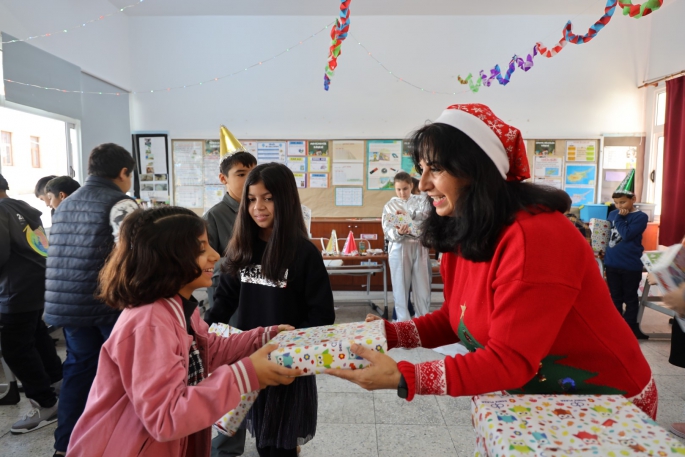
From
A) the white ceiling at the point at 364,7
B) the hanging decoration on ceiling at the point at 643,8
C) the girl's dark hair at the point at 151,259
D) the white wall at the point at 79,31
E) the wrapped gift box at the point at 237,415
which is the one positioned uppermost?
the white ceiling at the point at 364,7

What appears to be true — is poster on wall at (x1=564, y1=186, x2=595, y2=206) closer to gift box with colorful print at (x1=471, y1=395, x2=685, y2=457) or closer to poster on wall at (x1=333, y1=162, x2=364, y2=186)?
poster on wall at (x1=333, y1=162, x2=364, y2=186)

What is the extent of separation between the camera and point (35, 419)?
246 cm

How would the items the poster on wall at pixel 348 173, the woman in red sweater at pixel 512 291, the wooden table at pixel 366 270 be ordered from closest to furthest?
1. the woman in red sweater at pixel 512 291
2. the wooden table at pixel 366 270
3. the poster on wall at pixel 348 173

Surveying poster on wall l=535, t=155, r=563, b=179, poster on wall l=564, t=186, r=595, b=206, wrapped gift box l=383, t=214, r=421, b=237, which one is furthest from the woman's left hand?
poster on wall l=564, t=186, r=595, b=206

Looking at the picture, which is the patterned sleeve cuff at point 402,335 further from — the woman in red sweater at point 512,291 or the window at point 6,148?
the window at point 6,148

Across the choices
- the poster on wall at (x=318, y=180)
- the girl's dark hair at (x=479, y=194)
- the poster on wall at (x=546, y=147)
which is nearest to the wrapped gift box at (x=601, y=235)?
the poster on wall at (x=546, y=147)

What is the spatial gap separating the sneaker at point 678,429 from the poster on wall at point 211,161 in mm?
5345

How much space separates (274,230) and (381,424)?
1.50 meters

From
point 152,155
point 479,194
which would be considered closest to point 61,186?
point 152,155

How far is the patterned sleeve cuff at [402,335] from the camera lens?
128 centimetres

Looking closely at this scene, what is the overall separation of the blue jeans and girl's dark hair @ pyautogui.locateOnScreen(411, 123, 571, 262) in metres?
1.90

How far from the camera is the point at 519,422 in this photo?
0.79 m

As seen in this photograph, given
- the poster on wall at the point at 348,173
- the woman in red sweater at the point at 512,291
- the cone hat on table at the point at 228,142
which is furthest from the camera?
the poster on wall at the point at 348,173

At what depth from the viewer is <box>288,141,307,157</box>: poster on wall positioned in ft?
19.2
